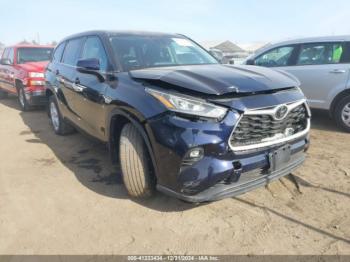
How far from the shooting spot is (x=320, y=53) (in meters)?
5.93

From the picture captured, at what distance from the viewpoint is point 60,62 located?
547 centimetres

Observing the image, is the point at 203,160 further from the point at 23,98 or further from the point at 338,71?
the point at 23,98

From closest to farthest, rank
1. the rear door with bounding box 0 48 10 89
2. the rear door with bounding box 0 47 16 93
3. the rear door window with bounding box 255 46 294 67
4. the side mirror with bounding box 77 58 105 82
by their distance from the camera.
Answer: the side mirror with bounding box 77 58 105 82 → the rear door window with bounding box 255 46 294 67 → the rear door with bounding box 0 47 16 93 → the rear door with bounding box 0 48 10 89

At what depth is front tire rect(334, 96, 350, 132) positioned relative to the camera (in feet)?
18.2

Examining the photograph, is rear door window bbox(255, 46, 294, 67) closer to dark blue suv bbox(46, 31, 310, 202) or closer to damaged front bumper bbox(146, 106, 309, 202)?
dark blue suv bbox(46, 31, 310, 202)

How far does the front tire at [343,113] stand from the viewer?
5547 millimetres

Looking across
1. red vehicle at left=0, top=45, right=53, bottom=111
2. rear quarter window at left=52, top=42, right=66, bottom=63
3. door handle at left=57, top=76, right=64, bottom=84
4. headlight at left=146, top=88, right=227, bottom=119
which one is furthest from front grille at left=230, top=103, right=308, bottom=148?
red vehicle at left=0, top=45, right=53, bottom=111

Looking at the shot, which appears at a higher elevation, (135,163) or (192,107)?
(192,107)

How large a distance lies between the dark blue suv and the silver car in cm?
Answer: 279

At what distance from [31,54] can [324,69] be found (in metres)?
7.84

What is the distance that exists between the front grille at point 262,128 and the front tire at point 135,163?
903mm

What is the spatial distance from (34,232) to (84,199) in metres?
0.67

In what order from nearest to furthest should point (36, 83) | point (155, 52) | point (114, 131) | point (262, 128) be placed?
point (262, 128), point (114, 131), point (155, 52), point (36, 83)

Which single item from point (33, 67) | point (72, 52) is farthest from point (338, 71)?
point (33, 67)
